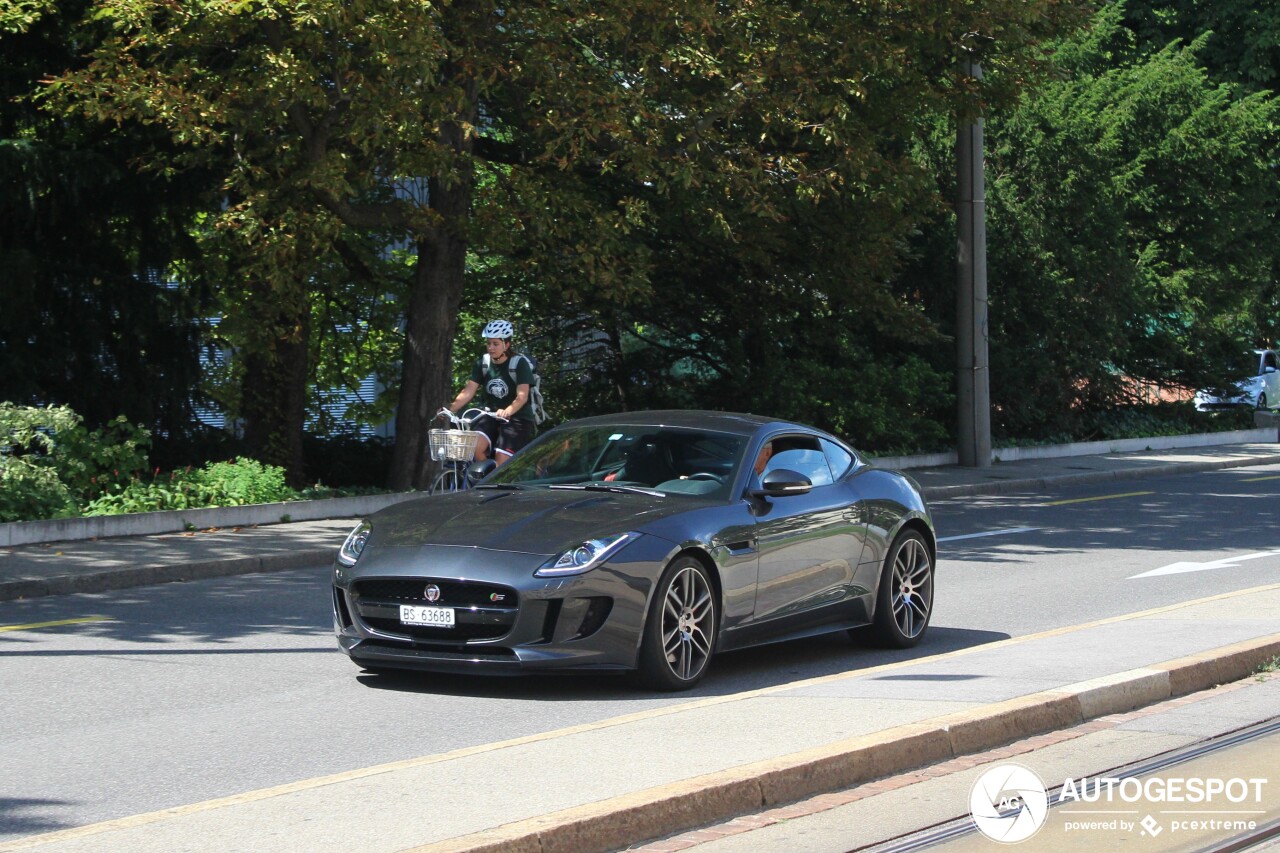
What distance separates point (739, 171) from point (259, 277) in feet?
17.5

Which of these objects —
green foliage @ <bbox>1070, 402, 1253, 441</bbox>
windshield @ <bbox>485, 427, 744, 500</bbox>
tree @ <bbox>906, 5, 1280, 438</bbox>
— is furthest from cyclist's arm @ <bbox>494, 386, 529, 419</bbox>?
green foliage @ <bbox>1070, 402, 1253, 441</bbox>

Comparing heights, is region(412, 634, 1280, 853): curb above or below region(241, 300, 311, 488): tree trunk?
below

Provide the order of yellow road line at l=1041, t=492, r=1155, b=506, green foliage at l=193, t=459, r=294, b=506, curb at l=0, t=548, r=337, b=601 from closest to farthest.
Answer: curb at l=0, t=548, r=337, b=601
green foliage at l=193, t=459, r=294, b=506
yellow road line at l=1041, t=492, r=1155, b=506

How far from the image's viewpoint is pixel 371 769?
20.2ft

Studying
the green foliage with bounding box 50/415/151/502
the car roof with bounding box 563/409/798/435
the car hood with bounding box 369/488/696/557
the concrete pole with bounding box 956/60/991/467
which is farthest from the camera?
the concrete pole with bounding box 956/60/991/467

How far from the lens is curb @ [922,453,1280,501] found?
2253 centimetres

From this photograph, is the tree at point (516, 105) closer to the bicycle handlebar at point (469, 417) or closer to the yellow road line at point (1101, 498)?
the bicycle handlebar at point (469, 417)

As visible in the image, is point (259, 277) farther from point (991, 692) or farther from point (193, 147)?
point (991, 692)

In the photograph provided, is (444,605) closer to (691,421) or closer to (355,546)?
(355,546)

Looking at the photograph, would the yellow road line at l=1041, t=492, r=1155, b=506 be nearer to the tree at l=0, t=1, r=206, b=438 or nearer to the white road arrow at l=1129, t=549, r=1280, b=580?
the white road arrow at l=1129, t=549, r=1280, b=580

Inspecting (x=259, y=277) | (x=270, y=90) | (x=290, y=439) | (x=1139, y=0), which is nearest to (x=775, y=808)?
(x=270, y=90)

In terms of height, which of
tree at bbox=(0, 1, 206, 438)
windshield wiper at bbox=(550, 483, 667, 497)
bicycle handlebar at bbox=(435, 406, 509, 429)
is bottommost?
windshield wiper at bbox=(550, 483, 667, 497)

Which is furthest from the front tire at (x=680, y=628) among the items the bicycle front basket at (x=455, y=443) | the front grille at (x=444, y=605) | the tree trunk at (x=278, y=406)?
the tree trunk at (x=278, y=406)

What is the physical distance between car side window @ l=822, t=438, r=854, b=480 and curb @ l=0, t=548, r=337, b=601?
590 centimetres
